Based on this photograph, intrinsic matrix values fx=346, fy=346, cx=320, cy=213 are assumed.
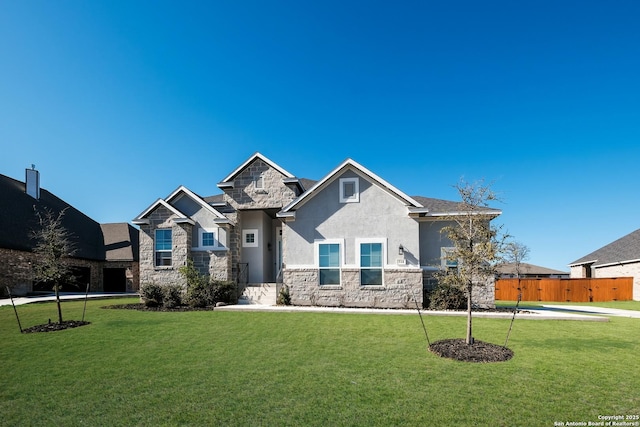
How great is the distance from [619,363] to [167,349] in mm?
9701

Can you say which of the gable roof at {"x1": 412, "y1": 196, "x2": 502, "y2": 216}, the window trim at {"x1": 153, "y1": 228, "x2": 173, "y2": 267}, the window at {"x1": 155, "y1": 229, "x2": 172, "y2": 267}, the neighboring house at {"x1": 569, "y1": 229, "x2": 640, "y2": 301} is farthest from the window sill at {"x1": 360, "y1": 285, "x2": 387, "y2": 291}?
the neighboring house at {"x1": 569, "y1": 229, "x2": 640, "y2": 301}

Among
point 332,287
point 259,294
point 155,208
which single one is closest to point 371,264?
point 332,287

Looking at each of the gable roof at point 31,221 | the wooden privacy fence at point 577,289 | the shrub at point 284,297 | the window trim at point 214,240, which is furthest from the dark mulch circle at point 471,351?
the gable roof at point 31,221

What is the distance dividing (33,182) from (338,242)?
26.1m

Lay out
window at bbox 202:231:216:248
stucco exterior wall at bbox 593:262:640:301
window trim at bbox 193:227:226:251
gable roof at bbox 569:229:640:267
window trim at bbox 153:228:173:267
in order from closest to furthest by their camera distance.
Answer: window trim at bbox 153:228:173:267 < window trim at bbox 193:227:226:251 < window at bbox 202:231:216:248 < stucco exterior wall at bbox 593:262:640:301 < gable roof at bbox 569:229:640:267

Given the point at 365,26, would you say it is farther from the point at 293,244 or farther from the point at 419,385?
the point at 419,385

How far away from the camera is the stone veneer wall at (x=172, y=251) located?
59.5ft

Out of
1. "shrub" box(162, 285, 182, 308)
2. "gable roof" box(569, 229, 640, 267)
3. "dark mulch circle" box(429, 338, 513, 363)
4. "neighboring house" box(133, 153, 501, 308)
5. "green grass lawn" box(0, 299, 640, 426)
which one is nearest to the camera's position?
"green grass lawn" box(0, 299, 640, 426)

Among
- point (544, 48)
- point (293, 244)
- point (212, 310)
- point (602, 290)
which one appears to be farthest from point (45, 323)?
point (602, 290)

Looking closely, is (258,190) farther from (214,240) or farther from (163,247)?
(163,247)

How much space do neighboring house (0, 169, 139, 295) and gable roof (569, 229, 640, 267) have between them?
126 ft

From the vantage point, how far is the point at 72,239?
87.7 feet

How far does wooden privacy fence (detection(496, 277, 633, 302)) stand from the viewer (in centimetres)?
2375

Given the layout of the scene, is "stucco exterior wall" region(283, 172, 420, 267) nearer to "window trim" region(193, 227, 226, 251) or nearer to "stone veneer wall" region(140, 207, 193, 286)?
"window trim" region(193, 227, 226, 251)
